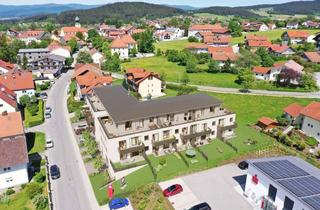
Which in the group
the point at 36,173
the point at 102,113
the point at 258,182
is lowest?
the point at 36,173

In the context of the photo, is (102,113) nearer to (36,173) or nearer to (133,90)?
(36,173)

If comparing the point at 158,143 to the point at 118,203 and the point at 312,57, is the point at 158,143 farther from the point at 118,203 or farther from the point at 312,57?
the point at 312,57

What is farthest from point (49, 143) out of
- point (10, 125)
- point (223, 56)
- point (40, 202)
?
point (223, 56)

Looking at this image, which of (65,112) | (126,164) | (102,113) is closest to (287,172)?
(126,164)

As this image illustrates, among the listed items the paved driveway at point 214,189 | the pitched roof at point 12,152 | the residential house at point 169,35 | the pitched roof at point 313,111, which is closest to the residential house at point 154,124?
the paved driveway at point 214,189

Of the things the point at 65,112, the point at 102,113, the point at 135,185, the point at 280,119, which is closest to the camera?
the point at 135,185

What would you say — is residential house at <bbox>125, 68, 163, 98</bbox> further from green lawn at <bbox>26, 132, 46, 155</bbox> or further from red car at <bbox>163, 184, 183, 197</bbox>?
red car at <bbox>163, 184, 183, 197</bbox>

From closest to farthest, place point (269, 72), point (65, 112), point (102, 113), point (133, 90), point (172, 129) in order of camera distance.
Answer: point (172, 129) → point (102, 113) → point (65, 112) → point (133, 90) → point (269, 72)
